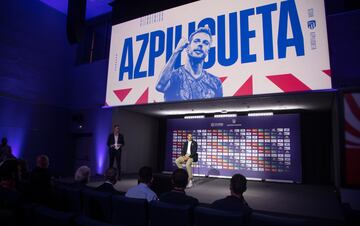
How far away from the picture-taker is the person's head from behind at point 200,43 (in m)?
5.52

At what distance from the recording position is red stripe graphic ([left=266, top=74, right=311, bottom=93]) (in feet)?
14.6

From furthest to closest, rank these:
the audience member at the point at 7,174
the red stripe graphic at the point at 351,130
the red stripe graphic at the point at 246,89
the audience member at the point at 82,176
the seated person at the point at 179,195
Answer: the red stripe graphic at the point at 246,89 < the red stripe graphic at the point at 351,130 < the audience member at the point at 82,176 < the audience member at the point at 7,174 < the seated person at the point at 179,195

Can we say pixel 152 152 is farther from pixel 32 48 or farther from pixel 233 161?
pixel 32 48

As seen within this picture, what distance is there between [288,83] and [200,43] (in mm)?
2159

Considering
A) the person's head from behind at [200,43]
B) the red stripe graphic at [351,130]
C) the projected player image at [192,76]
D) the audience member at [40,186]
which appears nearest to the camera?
the audience member at [40,186]

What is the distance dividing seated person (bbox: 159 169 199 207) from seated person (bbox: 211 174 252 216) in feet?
0.61

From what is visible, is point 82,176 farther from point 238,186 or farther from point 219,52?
point 219,52

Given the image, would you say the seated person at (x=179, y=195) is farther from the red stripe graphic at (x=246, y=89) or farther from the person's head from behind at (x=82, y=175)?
the red stripe graphic at (x=246, y=89)

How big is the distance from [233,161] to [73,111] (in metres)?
5.65

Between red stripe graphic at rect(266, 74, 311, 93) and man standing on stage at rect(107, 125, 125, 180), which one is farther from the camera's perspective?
man standing on stage at rect(107, 125, 125, 180)

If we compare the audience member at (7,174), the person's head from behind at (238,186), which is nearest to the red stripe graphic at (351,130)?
the person's head from behind at (238,186)

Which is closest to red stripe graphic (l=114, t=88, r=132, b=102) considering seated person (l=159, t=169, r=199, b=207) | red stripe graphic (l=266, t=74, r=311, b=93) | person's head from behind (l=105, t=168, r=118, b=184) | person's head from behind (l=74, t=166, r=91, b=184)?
red stripe graphic (l=266, t=74, r=311, b=93)

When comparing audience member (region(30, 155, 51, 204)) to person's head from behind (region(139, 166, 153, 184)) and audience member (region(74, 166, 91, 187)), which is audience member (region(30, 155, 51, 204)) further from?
person's head from behind (region(139, 166, 153, 184))

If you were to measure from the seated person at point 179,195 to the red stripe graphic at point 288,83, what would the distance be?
10.6ft
